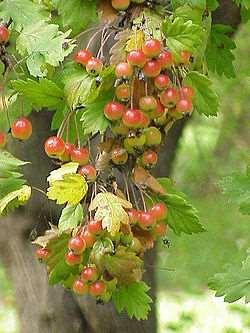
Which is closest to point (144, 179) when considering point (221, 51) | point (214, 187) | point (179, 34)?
point (179, 34)

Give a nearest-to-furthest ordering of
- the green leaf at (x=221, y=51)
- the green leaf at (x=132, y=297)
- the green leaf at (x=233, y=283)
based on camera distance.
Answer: the green leaf at (x=132, y=297) → the green leaf at (x=233, y=283) → the green leaf at (x=221, y=51)

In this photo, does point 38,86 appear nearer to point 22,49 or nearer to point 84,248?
point 22,49

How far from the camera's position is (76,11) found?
130 centimetres

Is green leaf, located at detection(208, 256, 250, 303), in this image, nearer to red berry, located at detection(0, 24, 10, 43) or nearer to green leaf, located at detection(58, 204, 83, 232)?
green leaf, located at detection(58, 204, 83, 232)

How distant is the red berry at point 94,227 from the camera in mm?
1182

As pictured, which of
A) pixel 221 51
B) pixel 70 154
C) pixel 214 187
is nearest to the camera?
pixel 70 154

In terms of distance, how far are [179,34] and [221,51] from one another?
1.86 feet

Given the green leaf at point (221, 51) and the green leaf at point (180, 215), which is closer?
the green leaf at point (180, 215)

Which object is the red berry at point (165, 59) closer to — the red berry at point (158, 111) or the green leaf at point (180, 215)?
the red berry at point (158, 111)

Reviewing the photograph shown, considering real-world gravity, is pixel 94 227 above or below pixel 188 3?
below

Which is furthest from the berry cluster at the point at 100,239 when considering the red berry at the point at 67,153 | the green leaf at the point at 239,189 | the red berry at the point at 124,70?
the green leaf at the point at 239,189

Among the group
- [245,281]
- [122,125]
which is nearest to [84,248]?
[122,125]

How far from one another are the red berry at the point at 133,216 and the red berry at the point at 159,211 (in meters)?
0.03

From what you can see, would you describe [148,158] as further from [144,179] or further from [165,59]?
[165,59]
